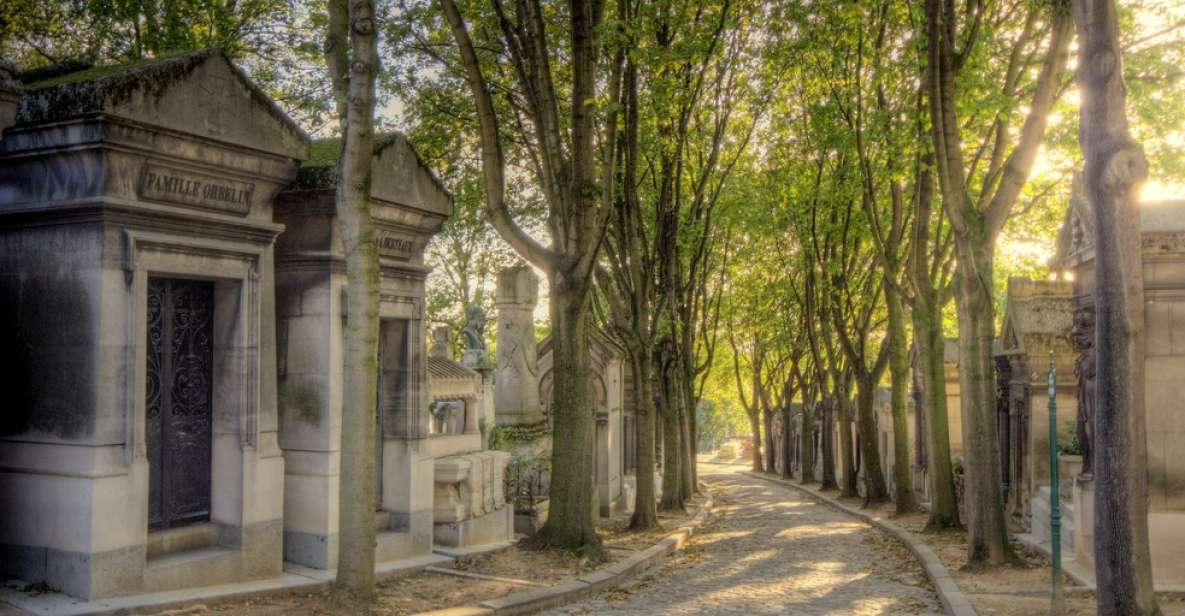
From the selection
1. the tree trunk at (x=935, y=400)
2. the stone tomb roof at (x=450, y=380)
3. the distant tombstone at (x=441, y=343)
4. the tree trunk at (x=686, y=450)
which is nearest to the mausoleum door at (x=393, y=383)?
the stone tomb roof at (x=450, y=380)

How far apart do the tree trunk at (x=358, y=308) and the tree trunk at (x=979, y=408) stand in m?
6.78

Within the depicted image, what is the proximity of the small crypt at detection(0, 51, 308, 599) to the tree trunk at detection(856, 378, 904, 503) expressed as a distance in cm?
1532

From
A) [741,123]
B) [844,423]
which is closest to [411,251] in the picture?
[741,123]

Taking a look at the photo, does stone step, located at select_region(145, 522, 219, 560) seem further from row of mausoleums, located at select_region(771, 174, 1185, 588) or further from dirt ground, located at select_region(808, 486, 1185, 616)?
row of mausoleums, located at select_region(771, 174, 1185, 588)

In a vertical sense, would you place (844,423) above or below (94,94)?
below

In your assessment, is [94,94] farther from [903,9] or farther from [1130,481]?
[903,9]

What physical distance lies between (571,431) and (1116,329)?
6.27 m

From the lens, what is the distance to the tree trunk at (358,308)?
7723 mm

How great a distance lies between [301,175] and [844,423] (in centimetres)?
1764

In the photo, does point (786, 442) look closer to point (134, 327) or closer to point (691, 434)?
point (691, 434)

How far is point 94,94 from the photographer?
732cm

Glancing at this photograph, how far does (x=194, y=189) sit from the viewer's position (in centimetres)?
821

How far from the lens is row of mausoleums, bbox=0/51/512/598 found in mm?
7441

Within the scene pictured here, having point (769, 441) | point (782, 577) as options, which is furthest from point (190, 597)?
point (769, 441)
